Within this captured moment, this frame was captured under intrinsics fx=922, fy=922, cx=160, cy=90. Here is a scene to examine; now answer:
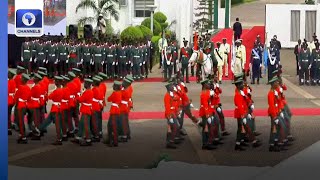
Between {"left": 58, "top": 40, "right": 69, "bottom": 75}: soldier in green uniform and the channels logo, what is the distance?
21.0 metres

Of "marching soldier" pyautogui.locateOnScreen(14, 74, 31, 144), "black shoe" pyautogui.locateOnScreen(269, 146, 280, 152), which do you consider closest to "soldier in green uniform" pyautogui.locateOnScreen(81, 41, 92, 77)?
"marching soldier" pyautogui.locateOnScreen(14, 74, 31, 144)

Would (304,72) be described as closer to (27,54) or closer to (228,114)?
(228,114)

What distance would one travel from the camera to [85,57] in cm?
3491

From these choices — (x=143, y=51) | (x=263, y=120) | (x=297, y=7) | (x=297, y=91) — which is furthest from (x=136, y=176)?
(x=297, y=7)

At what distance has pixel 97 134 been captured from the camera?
20.7 m

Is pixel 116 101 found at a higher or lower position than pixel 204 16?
lower

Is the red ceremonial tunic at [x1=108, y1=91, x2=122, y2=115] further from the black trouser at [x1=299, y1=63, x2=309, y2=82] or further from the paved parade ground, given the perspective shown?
the black trouser at [x1=299, y1=63, x2=309, y2=82]

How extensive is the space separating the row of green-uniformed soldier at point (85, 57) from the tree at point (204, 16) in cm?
1822

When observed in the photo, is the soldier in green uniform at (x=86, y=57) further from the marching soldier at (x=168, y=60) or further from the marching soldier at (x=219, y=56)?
the marching soldier at (x=219, y=56)

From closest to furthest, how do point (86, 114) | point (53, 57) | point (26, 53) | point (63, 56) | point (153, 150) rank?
point (153, 150)
point (86, 114)
point (63, 56)
point (53, 57)
point (26, 53)

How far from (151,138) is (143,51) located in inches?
581

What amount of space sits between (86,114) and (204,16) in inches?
1439

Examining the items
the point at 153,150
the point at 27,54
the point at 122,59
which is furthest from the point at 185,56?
the point at 153,150

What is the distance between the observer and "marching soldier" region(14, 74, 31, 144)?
815 inches
